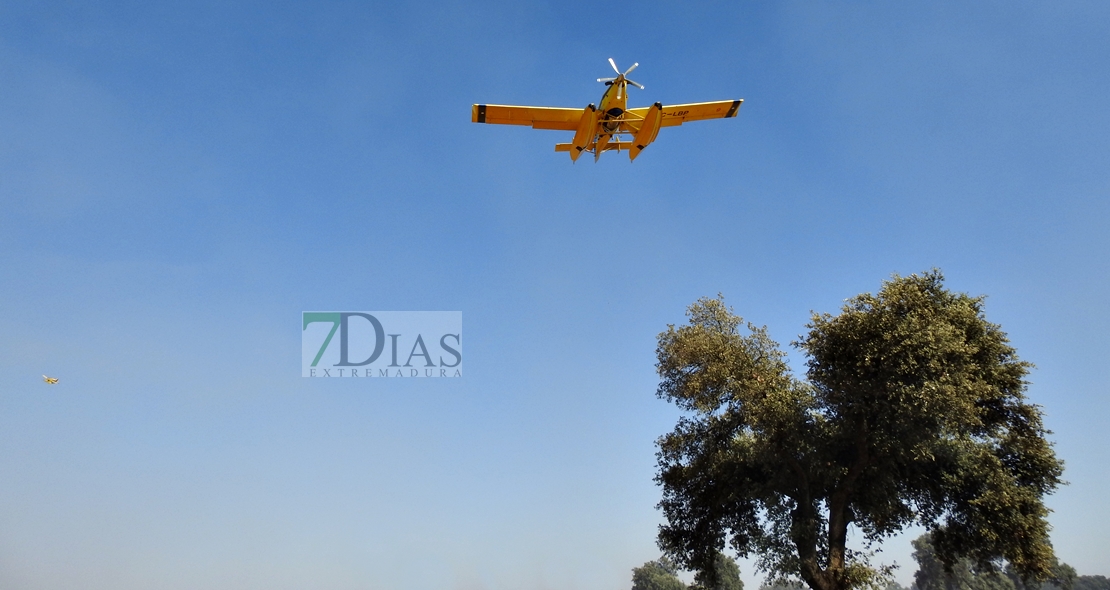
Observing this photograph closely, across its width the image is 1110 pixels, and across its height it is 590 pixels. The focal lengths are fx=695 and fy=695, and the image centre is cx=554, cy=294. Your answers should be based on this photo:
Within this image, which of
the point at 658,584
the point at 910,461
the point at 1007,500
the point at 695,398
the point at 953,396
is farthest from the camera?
the point at 658,584

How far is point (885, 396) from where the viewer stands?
1248 inches

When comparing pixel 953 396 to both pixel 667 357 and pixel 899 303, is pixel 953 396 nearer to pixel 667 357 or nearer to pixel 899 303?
pixel 899 303

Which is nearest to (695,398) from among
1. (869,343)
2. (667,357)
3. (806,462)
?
(667,357)

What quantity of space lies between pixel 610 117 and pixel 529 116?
176 inches

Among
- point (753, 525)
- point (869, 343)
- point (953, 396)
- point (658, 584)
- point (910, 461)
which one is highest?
point (869, 343)

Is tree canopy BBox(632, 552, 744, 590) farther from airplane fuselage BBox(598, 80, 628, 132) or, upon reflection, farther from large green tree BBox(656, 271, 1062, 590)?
airplane fuselage BBox(598, 80, 628, 132)

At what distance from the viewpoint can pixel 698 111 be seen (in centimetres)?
3522

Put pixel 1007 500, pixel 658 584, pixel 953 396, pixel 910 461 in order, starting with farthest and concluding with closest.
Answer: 1. pixel 658 584
2. pixel 910 461
3. pixel 1007 500
4. pixel 953 396

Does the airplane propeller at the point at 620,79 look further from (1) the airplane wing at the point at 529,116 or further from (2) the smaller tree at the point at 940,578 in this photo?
(2) the smaller tree at the point at 940,578

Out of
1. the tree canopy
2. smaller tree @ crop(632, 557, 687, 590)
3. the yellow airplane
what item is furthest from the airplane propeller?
smaller tree @ crop(632, 557, 687, 590)

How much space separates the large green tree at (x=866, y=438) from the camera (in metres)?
31.0

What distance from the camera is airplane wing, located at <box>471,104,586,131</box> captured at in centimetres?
3372

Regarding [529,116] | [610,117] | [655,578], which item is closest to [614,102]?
[610,117]

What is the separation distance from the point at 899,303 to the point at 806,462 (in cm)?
899
